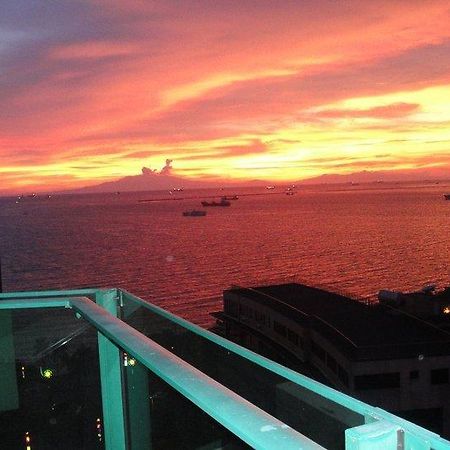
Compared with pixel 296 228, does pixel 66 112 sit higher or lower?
higher

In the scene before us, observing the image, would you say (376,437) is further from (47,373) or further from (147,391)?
(47,373)

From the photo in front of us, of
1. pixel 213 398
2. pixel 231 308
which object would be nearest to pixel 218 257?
pixel 231 308

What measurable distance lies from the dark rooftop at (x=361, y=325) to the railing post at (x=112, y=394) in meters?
11.5

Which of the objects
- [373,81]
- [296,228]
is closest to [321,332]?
[373,81]

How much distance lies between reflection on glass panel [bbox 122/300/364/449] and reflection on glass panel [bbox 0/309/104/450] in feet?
1.26

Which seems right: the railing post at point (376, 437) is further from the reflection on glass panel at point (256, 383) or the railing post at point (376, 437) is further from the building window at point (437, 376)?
the building window at point (437, 376)

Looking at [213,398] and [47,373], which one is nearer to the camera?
[213,398]

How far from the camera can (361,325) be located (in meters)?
15.1

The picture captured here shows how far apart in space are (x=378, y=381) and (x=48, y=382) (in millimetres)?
11726

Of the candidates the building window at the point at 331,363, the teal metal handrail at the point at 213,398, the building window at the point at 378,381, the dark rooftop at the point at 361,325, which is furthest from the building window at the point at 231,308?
the teal metal handrail at the point at 213,398

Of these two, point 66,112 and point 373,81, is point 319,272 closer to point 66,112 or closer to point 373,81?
point 373,81

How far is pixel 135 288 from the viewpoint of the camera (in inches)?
1524

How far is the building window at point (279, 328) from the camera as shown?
16.7 metres

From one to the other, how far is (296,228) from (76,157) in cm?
3822
